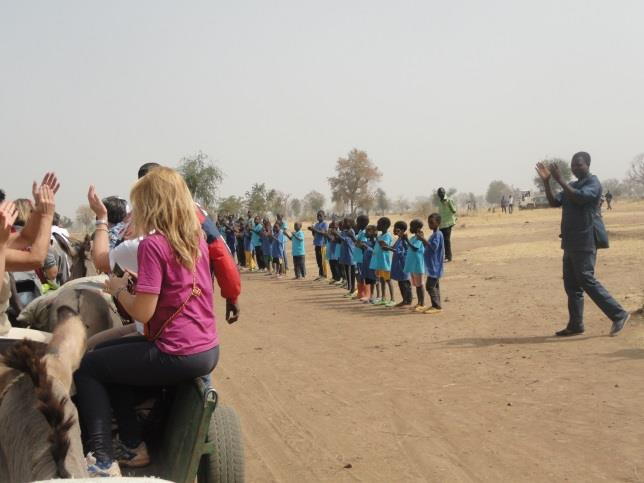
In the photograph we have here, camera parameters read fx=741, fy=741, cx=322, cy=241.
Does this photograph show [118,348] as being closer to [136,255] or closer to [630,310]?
[136,255]

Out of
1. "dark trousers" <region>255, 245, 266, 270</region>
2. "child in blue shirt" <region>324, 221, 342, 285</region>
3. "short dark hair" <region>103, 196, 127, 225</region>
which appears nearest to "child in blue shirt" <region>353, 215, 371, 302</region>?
"child in blue shirt" <region>324, 221, 342, 285</region>

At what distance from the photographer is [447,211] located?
19.6 meters

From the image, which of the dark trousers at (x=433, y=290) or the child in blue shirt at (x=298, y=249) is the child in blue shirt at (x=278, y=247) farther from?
the dark trousers at (x=433, y=290)

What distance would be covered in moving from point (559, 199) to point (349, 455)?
16.8 ft

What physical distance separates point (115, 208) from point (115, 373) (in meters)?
2.26

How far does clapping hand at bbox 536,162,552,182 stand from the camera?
9.11m

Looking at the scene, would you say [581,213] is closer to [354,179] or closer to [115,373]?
[115,373]

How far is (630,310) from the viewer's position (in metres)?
10.8

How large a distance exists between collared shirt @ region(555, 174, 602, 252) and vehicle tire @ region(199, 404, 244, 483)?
635 centimetres

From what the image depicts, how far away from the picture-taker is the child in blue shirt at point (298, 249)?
67.5 feet

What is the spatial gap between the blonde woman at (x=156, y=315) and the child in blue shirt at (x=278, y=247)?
60.6 feet

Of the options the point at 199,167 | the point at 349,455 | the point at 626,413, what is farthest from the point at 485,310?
the point at 199,167

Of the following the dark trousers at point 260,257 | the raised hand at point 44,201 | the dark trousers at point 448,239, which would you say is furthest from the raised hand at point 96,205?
the dark trousers at point 260,257

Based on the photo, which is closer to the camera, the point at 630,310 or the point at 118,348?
the point at 118,348
